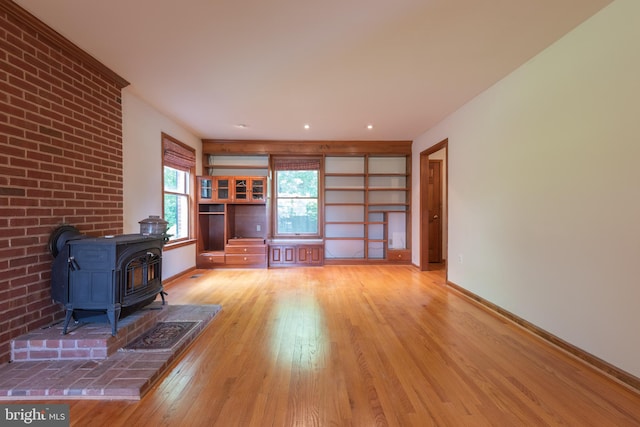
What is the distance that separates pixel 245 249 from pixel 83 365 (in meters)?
3.32

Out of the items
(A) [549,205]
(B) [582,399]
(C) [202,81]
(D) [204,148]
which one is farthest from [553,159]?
(D) [204,148]

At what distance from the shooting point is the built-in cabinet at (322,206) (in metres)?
5.12

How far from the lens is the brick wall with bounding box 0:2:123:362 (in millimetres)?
1823

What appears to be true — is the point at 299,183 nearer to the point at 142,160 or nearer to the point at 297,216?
the point at 297,216

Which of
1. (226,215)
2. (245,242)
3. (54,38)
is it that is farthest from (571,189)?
(226,215)

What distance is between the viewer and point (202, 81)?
2.87 m

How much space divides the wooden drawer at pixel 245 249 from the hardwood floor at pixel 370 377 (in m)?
2.04

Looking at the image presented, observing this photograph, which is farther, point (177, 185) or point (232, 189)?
point (232, 189)

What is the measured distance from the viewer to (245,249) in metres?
5.12

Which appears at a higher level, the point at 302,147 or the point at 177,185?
the point at 302,147

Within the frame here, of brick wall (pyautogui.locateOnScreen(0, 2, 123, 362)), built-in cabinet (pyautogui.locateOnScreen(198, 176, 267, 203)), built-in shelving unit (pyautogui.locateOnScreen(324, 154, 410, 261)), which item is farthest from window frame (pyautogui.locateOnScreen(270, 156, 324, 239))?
brick wall (pyautogui.locateOnScreen(0, 2, 123, 362))

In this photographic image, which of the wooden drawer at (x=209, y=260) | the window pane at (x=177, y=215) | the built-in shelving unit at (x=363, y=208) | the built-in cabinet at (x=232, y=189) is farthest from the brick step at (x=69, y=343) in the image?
the built-in shelving unit at (x=363, y=208)

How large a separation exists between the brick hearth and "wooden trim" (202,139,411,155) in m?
3.80

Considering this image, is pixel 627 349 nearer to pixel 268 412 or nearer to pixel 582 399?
pixel 582 399
